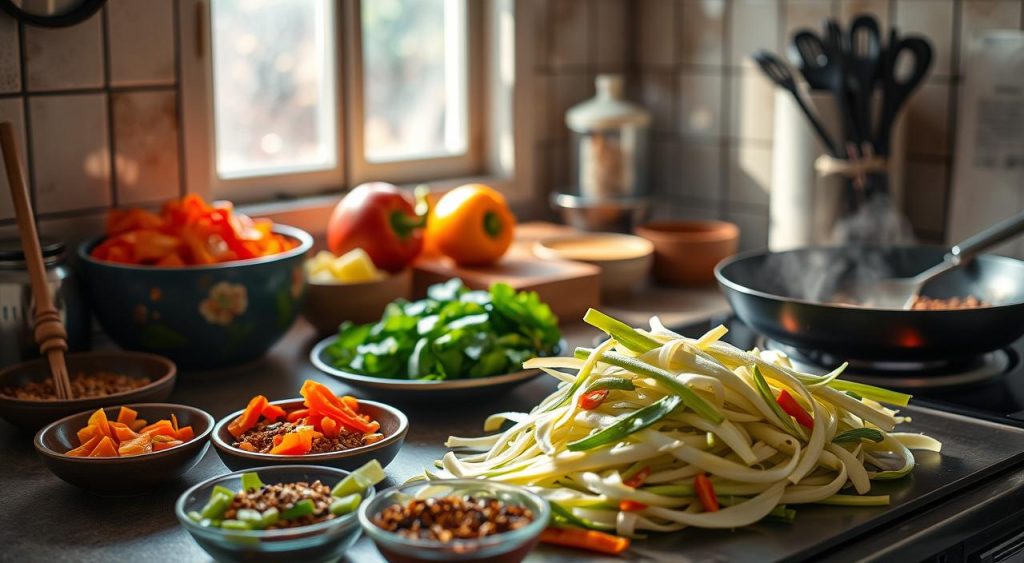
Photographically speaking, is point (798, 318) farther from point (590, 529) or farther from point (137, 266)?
point (137, 266)

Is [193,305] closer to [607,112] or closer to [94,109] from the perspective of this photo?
[94,109]

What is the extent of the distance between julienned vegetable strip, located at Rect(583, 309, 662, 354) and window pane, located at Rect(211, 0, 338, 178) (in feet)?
3.22

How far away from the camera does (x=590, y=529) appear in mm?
1037

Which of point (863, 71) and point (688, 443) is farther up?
point (863, 71)

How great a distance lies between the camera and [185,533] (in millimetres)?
1077

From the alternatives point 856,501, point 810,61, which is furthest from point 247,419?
point 810,61

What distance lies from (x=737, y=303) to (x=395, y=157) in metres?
0.88

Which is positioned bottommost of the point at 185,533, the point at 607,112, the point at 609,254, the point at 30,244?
the point at 185,533

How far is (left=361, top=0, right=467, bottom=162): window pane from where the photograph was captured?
7.09 feet

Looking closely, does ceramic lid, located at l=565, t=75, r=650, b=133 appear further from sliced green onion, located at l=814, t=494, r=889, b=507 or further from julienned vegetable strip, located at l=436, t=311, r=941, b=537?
sliced green onion, located at l=814, t=494, r=889, b=507

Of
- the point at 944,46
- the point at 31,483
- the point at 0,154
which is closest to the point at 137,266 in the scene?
the point at 0,154

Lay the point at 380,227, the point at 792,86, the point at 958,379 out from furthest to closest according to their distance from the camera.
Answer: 1. the point at 792,86
2. the point at 380,227
3. the point at 958,379

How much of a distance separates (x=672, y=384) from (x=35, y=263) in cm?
79

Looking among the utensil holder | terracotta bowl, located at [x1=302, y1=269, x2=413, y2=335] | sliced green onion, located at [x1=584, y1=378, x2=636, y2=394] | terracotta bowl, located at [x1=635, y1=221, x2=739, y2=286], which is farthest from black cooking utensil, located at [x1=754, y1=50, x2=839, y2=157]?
sliced green onion, located at [x1=584, y1=378, x2=636, y2=394]
